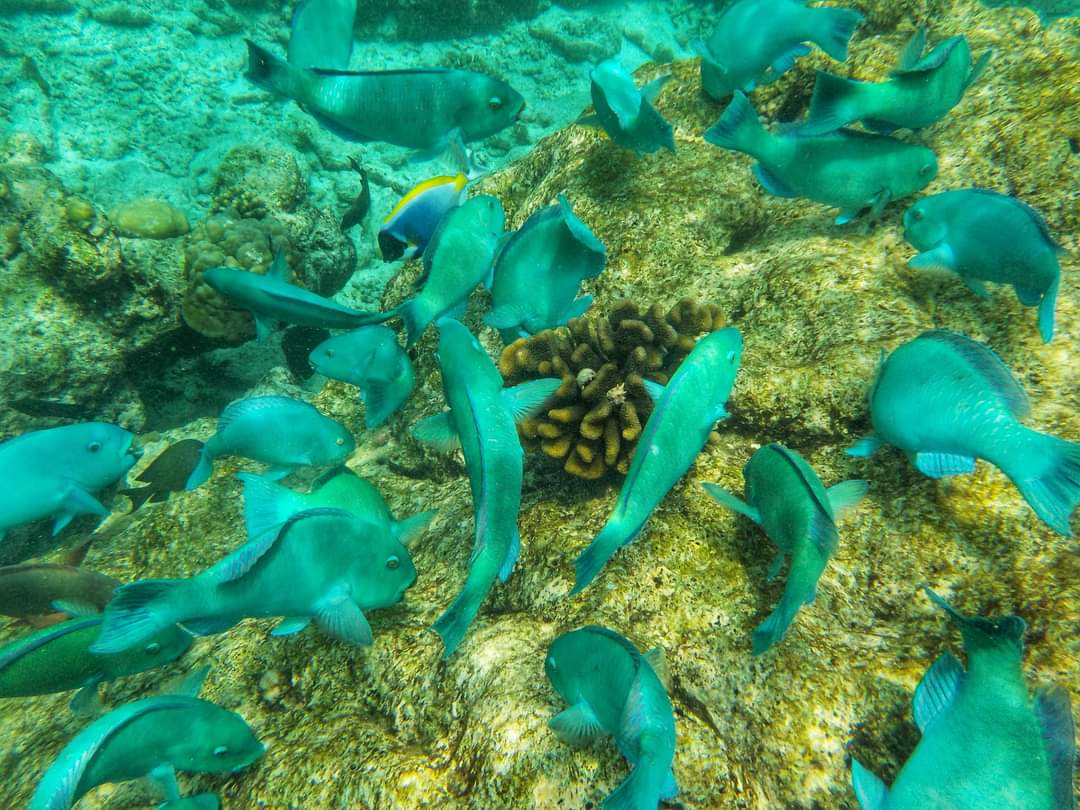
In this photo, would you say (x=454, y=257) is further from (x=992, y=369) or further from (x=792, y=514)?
(x=992, y=369)

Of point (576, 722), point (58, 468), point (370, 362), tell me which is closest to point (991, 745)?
point (576, 722)

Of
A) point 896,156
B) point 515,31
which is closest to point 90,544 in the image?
point 896,156

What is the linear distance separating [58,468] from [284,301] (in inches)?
87.0

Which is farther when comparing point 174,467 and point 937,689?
point 174,467

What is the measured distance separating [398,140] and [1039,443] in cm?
322

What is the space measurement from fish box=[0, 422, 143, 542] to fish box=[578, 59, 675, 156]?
4.13 m

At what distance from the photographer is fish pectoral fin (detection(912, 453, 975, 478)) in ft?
7.13

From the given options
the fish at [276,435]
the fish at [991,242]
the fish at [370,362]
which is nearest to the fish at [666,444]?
the fish at [991,242]

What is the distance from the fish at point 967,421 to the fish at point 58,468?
16.1 feet

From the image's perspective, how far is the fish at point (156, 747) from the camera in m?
1.90

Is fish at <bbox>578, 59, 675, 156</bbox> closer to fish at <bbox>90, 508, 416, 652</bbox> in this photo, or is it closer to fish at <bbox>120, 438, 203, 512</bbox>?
fish at <bbox>90, 508, 416, 652</bbox>

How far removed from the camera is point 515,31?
43.2 ft

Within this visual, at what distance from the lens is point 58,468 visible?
372cm

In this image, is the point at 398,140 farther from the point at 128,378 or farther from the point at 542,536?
the point at 128,378
